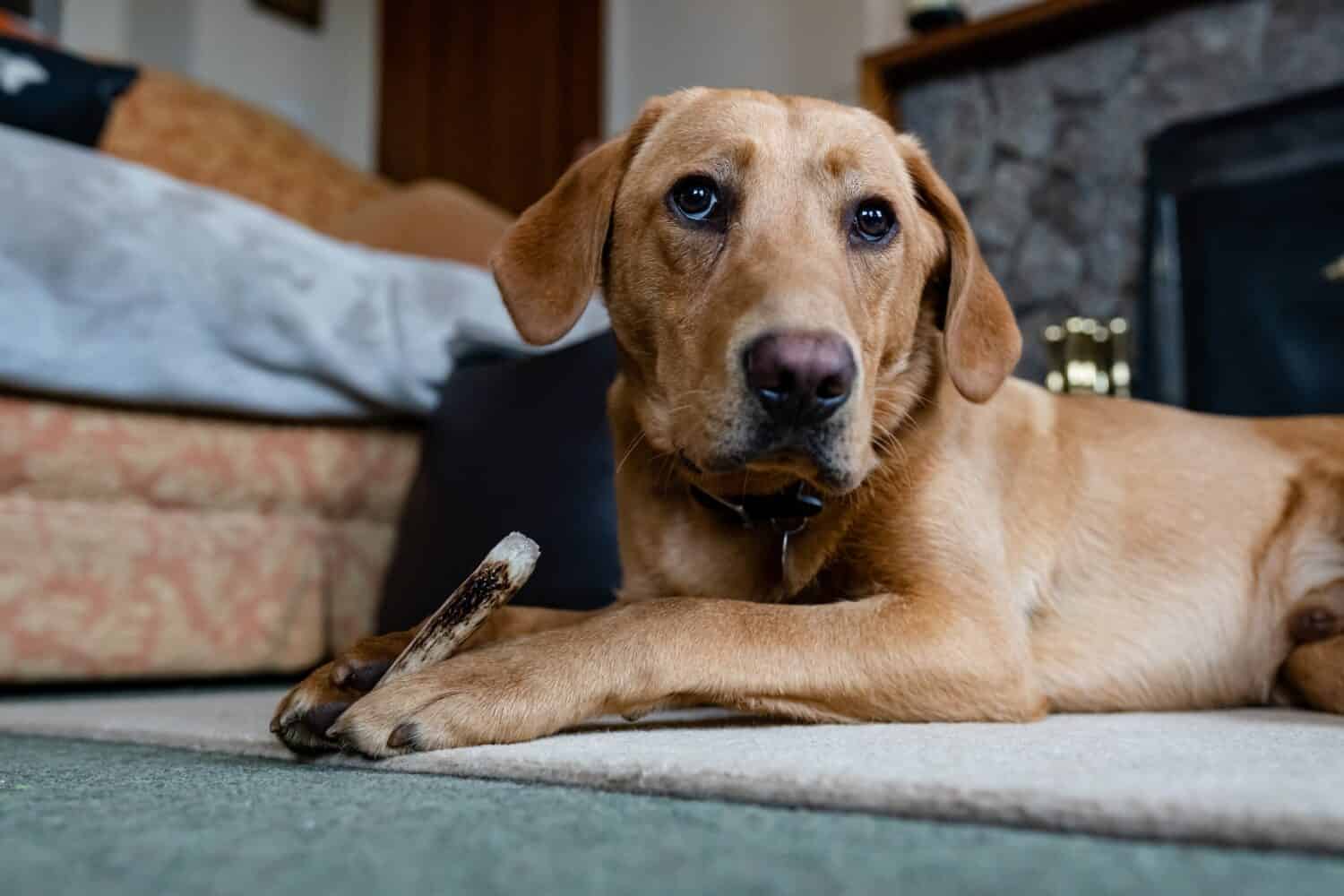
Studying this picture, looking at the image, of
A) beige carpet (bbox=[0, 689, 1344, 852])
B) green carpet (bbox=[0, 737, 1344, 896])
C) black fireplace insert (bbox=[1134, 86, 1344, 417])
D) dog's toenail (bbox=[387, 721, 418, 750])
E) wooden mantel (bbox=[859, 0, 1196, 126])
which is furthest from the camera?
wooden mantel (bbox=[859, 0, 1196, 126])

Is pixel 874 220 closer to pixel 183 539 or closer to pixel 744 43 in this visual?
pixel 183 539

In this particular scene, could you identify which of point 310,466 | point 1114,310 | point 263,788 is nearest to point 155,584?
point 310,466

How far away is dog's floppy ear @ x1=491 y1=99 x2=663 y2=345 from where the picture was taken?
1.70 meters

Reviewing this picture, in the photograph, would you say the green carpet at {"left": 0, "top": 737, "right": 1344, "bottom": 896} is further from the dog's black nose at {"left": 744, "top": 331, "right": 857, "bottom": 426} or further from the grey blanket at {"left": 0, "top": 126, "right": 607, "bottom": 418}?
the grey blanket at {"left": 0, "top": 126, "right": 607, "bottom": 418}

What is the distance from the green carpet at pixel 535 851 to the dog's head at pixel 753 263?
1.82 ft

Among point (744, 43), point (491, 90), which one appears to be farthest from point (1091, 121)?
point (491, 90)

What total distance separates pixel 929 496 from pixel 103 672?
186 cm

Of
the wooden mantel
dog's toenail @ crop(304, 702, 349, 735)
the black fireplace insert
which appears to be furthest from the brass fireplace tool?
dog's toenail @ crop(304, 702, 349, 735)

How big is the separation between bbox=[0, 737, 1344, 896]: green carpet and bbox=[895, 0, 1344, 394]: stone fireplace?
3.61m

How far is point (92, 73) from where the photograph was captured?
2.99 m

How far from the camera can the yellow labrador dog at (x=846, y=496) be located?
1.37m

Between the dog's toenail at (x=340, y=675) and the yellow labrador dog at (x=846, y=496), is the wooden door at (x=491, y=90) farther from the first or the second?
the dog's toenail at (x=340, y=675)

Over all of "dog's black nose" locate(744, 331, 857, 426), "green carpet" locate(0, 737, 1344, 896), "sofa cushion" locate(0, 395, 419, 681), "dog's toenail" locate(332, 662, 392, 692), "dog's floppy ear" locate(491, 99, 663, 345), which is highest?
"dog's floppy ear" locate(491, 99, 663, 345)

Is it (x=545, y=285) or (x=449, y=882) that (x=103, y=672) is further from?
(x=449, y=882)
